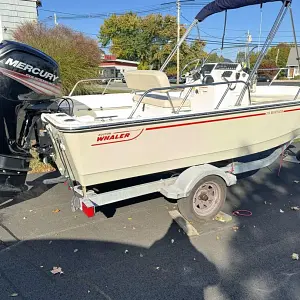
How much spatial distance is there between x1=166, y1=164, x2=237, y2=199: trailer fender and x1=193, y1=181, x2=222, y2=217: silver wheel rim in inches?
6.2

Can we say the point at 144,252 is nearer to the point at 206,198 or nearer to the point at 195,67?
the point at 206,198

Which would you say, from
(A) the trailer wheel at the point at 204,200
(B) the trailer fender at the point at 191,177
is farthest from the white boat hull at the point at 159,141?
(A) the trailer wheel at the point at 204,200

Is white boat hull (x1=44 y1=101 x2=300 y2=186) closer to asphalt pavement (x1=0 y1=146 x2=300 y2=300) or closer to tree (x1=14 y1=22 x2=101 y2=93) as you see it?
asphalt pavement (x1=0 y1=146 x2=300 y2=300)

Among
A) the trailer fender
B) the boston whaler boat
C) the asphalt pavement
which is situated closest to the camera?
the asphalt pavement

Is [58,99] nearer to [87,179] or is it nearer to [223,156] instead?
[87,179]

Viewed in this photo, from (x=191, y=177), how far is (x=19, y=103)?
83.5 inches

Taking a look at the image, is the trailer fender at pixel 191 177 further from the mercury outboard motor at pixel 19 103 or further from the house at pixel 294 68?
the house at pixel 294 68

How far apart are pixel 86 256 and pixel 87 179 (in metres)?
0.78

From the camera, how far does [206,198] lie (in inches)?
169

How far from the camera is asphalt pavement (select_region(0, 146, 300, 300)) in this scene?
297 centimetres

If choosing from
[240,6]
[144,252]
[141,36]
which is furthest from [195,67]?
[141,36]

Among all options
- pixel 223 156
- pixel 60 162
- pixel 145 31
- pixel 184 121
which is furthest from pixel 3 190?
pixel 145 31

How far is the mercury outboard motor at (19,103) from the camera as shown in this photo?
3.71 meters

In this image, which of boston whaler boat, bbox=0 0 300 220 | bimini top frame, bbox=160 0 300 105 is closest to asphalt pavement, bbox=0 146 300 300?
boston whaler boat, bbox=0 0 300 220
